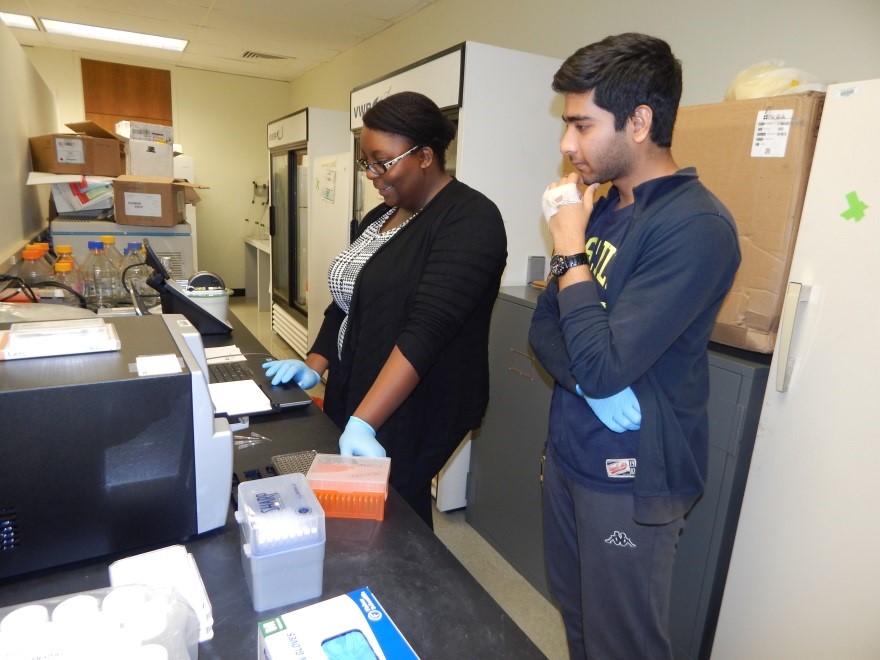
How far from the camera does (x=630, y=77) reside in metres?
0.96

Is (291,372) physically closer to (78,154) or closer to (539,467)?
(539,467)

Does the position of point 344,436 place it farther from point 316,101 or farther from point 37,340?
point 316,101

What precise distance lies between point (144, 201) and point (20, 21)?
3.11 m

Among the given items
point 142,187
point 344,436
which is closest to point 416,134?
point 344,436

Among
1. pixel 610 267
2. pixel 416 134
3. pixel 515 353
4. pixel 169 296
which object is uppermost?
pixel 416 134

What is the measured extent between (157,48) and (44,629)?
19.5ft

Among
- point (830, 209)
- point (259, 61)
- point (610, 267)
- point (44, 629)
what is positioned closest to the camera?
point (44, 629)

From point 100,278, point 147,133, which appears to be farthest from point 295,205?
point 100,278

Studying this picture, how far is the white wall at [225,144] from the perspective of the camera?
19.3 feet

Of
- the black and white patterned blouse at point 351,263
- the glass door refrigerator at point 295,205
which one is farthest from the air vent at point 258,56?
the black and white patterned blouse at point 351,263

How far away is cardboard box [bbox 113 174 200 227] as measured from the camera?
8.90 feet

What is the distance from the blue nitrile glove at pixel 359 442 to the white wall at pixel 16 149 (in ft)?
5.81

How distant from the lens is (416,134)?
4.11ft

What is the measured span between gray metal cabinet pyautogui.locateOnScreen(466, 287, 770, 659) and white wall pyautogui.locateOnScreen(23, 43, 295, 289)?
16.7 ft
